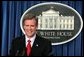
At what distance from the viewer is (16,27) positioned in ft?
9.75

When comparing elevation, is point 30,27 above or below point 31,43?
above

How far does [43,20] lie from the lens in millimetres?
2949

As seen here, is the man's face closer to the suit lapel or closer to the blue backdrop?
the suit lapel

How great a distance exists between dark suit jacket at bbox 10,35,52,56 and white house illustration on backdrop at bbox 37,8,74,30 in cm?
81

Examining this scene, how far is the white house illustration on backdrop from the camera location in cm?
292

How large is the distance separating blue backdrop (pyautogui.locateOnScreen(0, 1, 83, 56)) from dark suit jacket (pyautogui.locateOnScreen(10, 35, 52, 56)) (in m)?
0.84

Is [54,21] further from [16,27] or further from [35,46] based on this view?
[35,46]

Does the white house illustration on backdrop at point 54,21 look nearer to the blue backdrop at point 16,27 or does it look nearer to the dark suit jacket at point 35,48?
the blue backdrop at point 16,27

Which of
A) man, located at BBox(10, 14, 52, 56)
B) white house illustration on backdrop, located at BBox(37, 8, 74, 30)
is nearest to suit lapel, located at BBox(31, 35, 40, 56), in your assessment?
man, located at BBox(10, 14, 52, 56)

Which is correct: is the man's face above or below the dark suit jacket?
above

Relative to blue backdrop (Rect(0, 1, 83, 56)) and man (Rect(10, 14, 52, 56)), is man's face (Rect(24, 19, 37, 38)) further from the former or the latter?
blue backdrop (Rect(0, 1, 83, 56))

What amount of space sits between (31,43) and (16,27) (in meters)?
0.84

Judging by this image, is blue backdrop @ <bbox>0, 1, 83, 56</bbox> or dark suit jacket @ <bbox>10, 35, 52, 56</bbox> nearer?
dark suit jacket @ <bbox>10, 35, 52, 56</bbox>

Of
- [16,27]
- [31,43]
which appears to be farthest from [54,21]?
[31,43]
